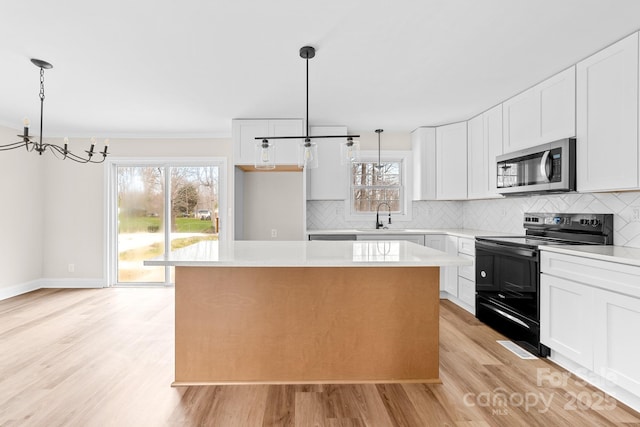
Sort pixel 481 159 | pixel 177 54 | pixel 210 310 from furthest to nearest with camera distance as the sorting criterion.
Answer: pixel 481 159 < pixel 177 54 < pixel 210 310

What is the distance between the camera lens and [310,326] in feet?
7.36

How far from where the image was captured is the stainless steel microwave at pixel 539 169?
265 cm

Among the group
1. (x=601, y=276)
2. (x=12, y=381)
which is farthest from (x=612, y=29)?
(x=12, y=381)

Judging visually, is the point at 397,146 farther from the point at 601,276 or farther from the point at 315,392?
the point at 315,392

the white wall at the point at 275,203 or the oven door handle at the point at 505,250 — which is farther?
the white wall at the point at 275,203

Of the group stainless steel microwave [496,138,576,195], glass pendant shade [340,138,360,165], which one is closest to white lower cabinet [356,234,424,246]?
stainless steel microwave [496,138,576,195]

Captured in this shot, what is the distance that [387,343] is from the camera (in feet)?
7.34

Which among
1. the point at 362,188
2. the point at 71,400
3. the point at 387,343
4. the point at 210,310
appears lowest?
the point at 71,400

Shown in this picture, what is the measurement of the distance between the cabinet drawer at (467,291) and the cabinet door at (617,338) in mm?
1464

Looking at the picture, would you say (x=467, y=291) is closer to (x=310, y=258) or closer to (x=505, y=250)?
(x=505, y=250)

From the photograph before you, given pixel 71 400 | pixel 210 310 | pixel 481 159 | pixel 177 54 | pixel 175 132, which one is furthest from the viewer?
pixel 175 132

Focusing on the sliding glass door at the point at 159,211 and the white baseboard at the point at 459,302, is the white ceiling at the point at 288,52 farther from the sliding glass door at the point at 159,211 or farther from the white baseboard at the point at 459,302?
the white baseboard at the point at 459,302

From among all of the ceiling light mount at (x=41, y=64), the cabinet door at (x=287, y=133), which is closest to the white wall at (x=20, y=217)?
the ceiling light mount at (x=41, y=64)

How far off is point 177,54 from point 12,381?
2538mm
